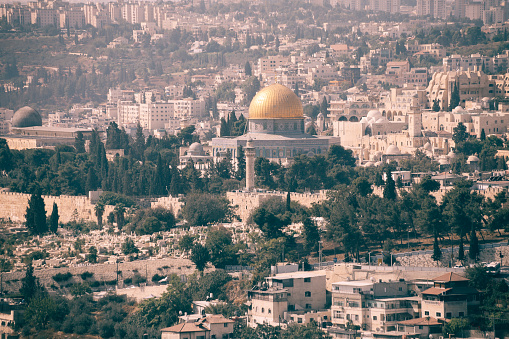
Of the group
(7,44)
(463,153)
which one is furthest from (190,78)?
(463,153)

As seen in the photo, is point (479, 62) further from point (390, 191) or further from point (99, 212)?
point (390, 191)

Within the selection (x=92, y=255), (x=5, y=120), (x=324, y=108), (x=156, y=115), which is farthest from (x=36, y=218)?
(x=5, y=120)

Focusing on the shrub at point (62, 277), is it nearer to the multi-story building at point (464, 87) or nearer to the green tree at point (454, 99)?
the green tree at point (454, 99)

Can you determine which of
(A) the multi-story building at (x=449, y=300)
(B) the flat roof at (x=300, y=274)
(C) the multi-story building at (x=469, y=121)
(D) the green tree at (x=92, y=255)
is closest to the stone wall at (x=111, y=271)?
(D) the green tree at (x=92, y=255)

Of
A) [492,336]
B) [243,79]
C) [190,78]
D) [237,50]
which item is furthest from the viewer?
[237,50]

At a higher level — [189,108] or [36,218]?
[36,218]

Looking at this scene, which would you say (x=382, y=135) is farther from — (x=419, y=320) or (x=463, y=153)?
(x=419, y=320)
